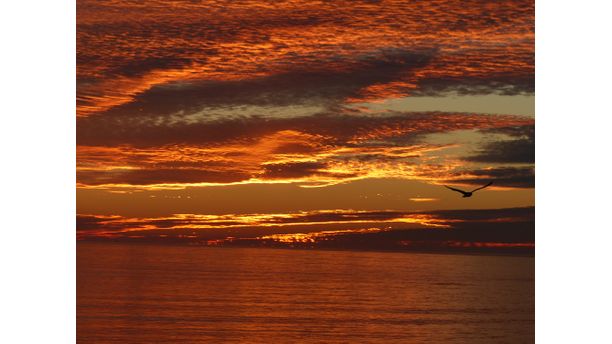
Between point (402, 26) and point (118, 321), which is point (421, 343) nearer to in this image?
point (118, 321)

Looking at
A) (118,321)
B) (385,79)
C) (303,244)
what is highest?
(385,79)

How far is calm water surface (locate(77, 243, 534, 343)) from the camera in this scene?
450 inches

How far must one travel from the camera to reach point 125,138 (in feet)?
25.8

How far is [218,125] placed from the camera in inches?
324

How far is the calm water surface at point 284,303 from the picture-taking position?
450 inches

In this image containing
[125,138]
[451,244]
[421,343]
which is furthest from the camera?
[421,343]

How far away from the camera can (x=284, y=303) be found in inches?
739
